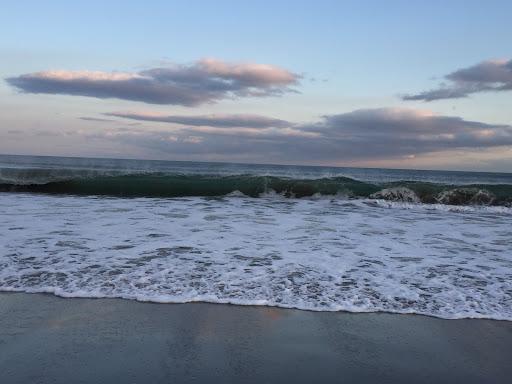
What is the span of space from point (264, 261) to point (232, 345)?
311cm

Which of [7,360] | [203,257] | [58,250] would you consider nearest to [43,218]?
[58,250]

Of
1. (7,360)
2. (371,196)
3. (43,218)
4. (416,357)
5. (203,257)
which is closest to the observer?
(7,360)

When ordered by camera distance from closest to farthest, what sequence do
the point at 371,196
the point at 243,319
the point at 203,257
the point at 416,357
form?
the point at 416,357, the point at 243,319, the point at 203,257, the point at 371,196

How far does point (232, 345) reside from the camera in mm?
3664

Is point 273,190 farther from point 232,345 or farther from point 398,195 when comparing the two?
point 232,345

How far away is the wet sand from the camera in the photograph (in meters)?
3.17

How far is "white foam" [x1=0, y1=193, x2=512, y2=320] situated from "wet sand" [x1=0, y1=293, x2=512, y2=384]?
36 centimetres

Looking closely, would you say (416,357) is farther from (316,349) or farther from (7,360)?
(7,360)

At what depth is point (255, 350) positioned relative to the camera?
3.57 metres

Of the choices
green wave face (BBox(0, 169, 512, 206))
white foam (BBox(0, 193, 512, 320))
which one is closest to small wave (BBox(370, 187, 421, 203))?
green wave face (BBox(0, 169, 512, 206))

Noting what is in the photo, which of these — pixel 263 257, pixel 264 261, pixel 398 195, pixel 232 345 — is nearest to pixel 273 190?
pixel 398 195

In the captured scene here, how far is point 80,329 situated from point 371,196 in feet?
58.7

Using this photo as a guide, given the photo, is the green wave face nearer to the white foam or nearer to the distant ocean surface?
the distant ocean surface

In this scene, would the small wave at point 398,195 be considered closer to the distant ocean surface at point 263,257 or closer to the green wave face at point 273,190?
the green wave face at point 273,190
